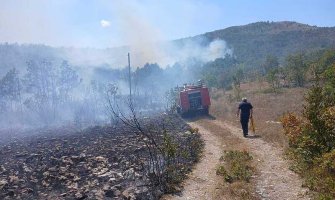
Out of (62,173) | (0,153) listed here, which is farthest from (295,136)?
(0,153)

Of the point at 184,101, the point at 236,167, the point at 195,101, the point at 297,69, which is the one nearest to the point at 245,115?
the point at 236,167

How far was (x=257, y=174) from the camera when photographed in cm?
1162

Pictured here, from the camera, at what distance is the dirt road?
9870 millimetres

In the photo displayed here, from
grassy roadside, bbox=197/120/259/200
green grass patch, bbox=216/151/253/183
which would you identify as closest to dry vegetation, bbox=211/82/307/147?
grassy roadside, bbox=197/120/259/200

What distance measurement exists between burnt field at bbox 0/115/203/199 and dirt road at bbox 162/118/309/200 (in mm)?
482

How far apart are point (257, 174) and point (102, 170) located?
589cm

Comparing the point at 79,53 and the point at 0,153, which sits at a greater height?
the point at 79,53

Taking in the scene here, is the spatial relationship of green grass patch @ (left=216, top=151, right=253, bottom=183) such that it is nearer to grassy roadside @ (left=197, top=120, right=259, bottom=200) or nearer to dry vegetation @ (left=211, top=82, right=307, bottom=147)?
grassy roadside @ (left=197, top=120, right=259, bottom=200)

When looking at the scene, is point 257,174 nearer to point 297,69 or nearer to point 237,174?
point 237,174

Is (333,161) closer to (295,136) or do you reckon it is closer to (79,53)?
(295,136)

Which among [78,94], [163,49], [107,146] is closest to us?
[107,146]

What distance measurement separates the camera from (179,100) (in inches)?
1291

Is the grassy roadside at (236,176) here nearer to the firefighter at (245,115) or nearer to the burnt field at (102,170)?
the burnt field at (102,170)

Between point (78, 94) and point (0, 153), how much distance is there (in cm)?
4563
